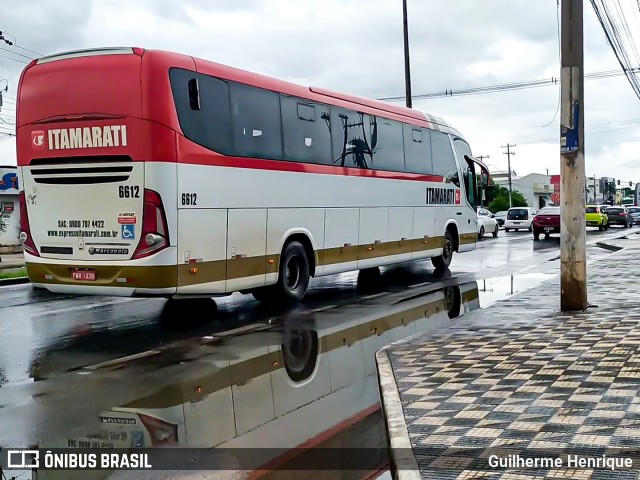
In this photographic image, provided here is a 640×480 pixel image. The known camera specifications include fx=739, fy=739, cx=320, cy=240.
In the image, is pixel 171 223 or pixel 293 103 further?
pixel 293 103

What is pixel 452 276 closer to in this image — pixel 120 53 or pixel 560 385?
pixel 120 53

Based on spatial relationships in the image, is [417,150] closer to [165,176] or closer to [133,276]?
[165,176]

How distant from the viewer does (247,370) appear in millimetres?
7672

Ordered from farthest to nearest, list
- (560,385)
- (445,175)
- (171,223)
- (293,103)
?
(445,175), (293,103), (171,223), (560,385)

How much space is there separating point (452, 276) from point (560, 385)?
1122 centimetres

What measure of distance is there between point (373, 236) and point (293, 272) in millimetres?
2996

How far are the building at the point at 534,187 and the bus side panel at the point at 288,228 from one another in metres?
107

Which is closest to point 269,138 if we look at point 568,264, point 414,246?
point 568,264

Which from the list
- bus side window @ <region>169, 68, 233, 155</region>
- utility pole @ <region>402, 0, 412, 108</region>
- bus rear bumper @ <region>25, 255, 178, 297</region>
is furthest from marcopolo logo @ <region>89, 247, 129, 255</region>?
utility pole @ <region>402, 0, 412, 108</region>

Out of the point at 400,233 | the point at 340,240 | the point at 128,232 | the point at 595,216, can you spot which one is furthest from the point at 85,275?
the point at 595,216

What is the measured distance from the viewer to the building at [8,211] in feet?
103

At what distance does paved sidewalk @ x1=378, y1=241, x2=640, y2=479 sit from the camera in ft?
15.2

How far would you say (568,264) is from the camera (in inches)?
408

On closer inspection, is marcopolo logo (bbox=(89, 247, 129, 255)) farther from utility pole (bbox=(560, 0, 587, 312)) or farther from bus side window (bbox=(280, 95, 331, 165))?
utility pole (bbox=(560, 0, 587, 312))
